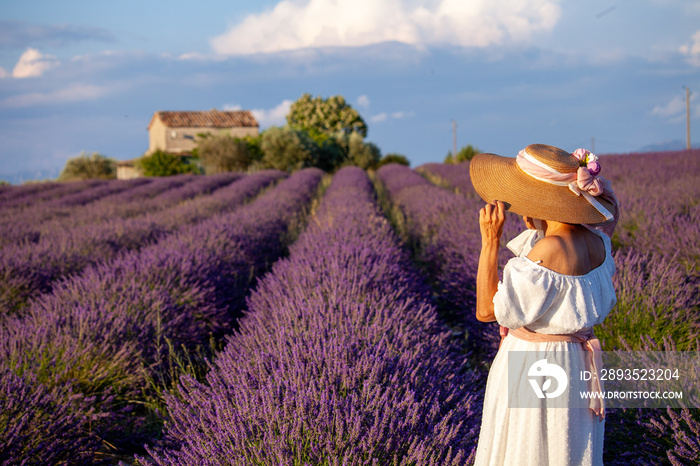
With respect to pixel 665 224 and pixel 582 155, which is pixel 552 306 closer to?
pixel 582 155

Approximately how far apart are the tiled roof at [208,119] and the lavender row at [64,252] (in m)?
31.9

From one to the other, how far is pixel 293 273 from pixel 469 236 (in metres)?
1.71

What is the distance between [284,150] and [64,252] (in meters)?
24.6

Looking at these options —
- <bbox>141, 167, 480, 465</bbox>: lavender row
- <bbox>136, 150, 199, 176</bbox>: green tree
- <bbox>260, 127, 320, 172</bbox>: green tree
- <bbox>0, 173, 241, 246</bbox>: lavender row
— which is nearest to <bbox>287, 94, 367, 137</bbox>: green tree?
<bbox>260, 127, 320, 172</bbox>: green tree

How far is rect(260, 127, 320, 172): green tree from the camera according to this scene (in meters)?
28.3

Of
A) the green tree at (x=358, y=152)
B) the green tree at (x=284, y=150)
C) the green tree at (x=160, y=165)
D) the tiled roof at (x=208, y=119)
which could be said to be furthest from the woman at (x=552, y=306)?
the tiled roof at (x=208, y=119)

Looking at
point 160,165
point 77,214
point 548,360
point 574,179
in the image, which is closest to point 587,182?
point 574,179

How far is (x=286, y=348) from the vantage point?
6.16 ft

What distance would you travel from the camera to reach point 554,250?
1.14 m

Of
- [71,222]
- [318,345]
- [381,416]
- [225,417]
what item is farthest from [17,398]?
[71,222]

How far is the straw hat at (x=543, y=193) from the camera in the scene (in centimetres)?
117

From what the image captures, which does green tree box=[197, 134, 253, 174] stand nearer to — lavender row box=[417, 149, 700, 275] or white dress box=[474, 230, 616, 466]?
lavender row box=[417, 149, 700, 275]

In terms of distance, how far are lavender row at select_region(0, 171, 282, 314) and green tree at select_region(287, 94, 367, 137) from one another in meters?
41.7

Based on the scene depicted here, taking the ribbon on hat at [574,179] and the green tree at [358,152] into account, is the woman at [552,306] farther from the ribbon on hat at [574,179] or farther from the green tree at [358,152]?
the green tree at [358,152]
